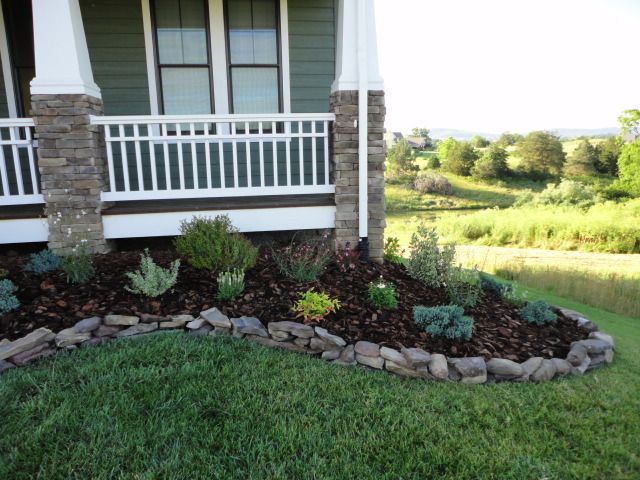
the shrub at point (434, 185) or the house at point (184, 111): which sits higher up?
the house at point (184, 111)

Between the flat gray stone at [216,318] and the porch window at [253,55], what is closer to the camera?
the flat gray stone at [216,318]

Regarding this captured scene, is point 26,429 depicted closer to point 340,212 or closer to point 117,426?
point 117,426

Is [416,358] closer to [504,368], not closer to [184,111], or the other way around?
[504,368]

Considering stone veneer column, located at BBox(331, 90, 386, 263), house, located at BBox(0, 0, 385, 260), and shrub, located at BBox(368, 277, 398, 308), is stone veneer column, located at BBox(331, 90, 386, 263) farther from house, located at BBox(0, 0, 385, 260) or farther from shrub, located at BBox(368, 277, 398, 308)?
shrub, located at BBox(368, 277, 398, 308)

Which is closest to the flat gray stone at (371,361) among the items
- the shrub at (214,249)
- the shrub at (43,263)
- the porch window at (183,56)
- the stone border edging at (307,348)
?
the stone border edging at (307,348)

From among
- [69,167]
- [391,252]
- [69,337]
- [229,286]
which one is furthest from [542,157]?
[69,337]

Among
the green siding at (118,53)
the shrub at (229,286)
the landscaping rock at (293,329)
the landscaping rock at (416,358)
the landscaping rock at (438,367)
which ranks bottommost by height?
the landscaping rock at (438,367)

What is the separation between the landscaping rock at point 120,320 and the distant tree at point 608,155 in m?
26.6

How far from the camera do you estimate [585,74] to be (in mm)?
26016

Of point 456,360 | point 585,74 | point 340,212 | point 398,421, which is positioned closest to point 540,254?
point 340,212

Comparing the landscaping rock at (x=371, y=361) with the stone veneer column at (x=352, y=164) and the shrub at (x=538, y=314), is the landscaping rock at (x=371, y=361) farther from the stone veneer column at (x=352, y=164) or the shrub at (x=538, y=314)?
the stone veneer column at (x=352, y=164)

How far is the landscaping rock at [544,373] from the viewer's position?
11.6ft

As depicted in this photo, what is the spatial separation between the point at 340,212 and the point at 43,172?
3.28m

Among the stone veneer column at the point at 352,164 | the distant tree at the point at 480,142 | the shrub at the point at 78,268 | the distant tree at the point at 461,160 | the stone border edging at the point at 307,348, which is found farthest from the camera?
the distant tree at the point at 480,142
